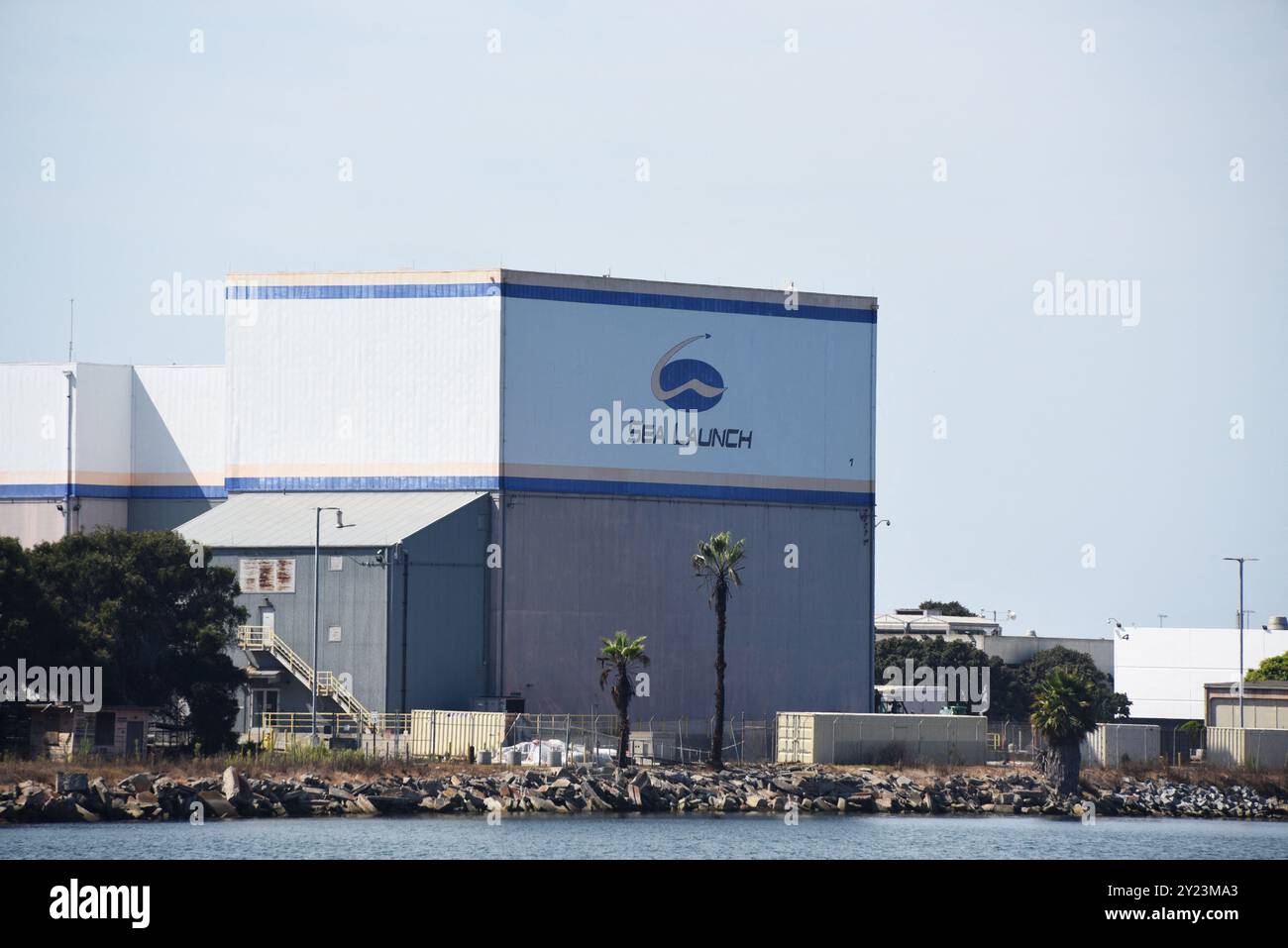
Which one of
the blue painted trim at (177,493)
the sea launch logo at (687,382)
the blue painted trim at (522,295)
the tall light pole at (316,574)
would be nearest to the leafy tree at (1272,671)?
the blue painted trim at (522,295)

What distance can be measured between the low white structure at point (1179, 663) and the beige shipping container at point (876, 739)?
215ft

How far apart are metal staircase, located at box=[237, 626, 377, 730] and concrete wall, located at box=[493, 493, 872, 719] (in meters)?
7.50

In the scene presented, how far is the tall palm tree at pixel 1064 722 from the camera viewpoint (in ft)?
247

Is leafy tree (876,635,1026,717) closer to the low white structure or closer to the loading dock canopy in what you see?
the low white structure

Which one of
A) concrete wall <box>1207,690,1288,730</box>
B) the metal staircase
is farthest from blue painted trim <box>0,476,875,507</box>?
concrete wall <box>1207,690,1288,730</box>

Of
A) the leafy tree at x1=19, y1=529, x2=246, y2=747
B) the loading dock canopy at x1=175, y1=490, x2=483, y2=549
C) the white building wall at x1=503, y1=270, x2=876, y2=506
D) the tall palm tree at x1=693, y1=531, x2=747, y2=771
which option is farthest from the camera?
the white building wall at x1=503, y1=270, x2=876, y2=506

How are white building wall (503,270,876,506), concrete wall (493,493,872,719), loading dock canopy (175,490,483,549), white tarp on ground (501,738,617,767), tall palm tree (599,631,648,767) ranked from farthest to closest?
white building wall (503,270,876,506), concrete wall (493,493,872,719), loading dock canopy (175,490,483,549), tall palm tree (599,631,648,767), white tarp on ground (501,738,617,767)

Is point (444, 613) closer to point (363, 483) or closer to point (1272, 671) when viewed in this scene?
point (363, 483)

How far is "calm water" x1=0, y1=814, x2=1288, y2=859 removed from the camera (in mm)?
50875

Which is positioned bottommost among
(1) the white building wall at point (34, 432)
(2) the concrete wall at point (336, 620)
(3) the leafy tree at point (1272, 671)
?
(3) the leafy tree at point (1272, 671)

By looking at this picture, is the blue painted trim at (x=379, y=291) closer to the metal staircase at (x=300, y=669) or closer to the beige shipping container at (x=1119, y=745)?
the metal staircase at (x=300, y=669)

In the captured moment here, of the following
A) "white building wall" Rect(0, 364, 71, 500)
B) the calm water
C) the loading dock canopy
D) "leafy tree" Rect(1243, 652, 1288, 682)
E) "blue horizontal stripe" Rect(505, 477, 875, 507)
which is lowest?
the calm water

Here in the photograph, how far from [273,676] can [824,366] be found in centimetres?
2895

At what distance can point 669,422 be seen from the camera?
91.2 m
